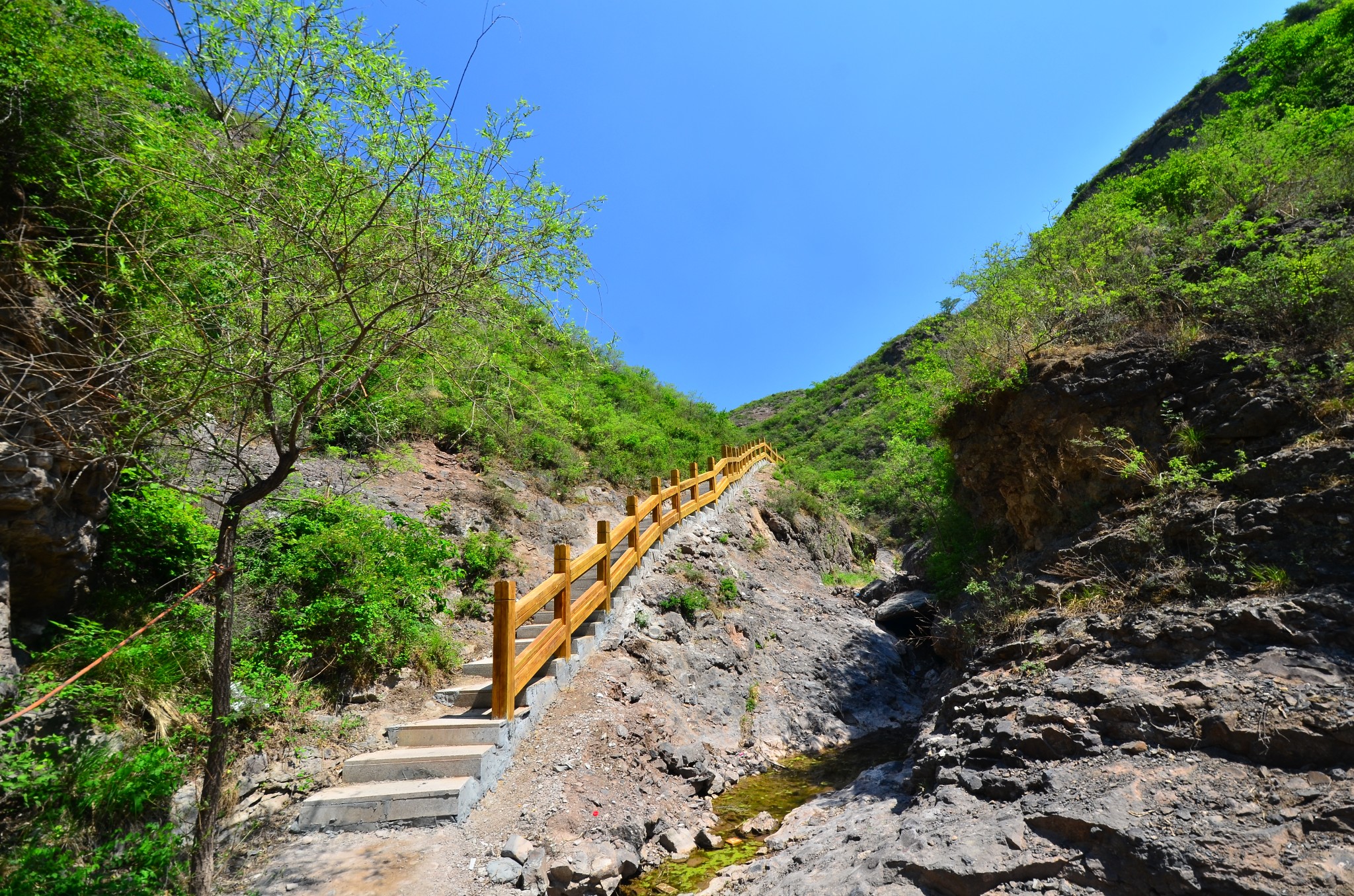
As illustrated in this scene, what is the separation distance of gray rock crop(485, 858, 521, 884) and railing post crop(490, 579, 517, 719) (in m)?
1.31

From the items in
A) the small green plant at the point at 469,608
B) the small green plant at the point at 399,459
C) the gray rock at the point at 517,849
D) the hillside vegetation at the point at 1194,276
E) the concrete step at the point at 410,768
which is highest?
the hillside vegetation at the point at 1194,276

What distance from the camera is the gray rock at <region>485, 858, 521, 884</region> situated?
410 cm

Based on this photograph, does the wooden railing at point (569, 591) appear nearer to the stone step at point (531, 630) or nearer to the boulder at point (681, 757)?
the stone step at point (531, 630)

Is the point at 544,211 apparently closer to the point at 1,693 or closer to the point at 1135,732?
the point at 1,693

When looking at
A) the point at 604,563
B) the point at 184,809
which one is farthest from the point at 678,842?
the point at 184,809

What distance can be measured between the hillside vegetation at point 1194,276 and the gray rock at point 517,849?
7179mm

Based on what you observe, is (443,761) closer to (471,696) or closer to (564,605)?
(471,696)

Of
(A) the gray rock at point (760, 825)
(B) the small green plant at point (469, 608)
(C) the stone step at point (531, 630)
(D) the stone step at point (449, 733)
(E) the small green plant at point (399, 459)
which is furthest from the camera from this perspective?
(E) the small green plant at point (399, 459)

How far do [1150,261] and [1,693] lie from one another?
12082mm

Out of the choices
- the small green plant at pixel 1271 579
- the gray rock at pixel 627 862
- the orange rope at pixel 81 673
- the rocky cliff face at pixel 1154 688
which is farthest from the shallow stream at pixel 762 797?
the small green plant at pixel 1271 579

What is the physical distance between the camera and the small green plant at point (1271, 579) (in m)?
4.74

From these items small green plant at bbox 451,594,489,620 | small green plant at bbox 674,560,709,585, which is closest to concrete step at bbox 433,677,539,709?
small green plant at bbox 451,594,489,620

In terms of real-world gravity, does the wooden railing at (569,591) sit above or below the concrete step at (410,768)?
above

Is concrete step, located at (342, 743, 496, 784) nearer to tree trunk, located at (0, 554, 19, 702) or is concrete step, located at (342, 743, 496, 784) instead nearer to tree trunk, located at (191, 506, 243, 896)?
tree trunk, located at (191, 506, 243, 896)
